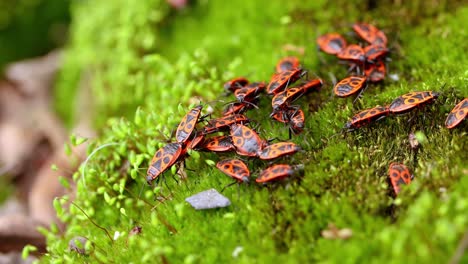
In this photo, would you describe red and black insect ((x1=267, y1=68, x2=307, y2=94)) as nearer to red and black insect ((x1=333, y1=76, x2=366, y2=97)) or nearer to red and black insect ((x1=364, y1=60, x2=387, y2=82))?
red and black insect ((x1=333, y1=76, x2=366, y2=97))

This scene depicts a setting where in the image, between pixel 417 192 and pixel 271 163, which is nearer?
pixel 417 192

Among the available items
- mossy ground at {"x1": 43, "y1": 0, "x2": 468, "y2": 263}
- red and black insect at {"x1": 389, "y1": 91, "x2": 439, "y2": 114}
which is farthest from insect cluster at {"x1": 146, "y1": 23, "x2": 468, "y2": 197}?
mossy ground at {"x1": 43, "y1": 0, "x2": 468, "y2": 263}

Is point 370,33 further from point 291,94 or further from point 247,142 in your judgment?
point 247,142

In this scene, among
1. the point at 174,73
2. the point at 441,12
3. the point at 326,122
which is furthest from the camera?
the point at 174,73

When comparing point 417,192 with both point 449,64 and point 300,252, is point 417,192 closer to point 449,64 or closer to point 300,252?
point 300,252

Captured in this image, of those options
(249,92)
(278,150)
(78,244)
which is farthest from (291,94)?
(78,244)

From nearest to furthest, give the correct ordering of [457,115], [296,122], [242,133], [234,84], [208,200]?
[457,115] → [208,200] → [242,133] → [296,122] → [234,84]

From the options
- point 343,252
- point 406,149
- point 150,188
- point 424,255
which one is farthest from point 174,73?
point 424,255
